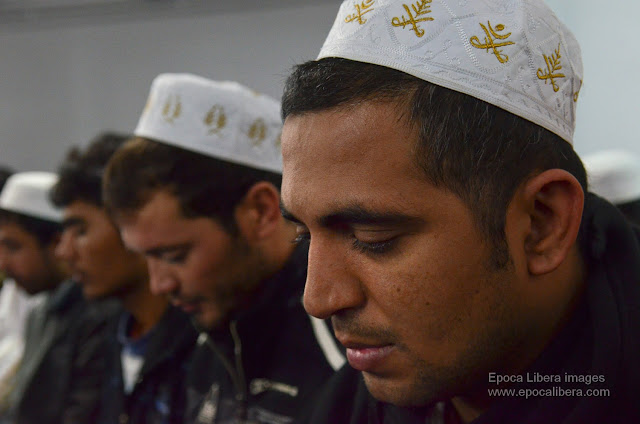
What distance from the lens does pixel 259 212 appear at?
1.86 m

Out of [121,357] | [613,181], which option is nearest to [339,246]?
[613,181]

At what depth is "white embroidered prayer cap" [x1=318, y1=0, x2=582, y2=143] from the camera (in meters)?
0.97

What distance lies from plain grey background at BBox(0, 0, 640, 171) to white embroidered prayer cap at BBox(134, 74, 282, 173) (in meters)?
1.65

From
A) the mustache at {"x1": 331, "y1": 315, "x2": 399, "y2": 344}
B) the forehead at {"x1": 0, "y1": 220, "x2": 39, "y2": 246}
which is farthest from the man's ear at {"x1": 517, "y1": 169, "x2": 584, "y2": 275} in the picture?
the forehead at {"x1": 0, "y1": 220, "x2": 39, "y2": 246}

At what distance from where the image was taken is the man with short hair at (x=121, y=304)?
2186mm

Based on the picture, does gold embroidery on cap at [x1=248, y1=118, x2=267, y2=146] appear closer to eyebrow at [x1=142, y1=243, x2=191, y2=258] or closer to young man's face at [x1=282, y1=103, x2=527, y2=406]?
eyebrow at [x1=142, y1=243, x2=191, y2=258]

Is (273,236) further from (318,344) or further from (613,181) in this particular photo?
(613,181)

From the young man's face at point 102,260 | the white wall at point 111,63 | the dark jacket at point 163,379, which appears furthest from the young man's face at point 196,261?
the white wall at point 111,63

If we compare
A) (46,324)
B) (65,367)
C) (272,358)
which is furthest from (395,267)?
(46,324)

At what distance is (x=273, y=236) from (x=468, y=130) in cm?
99

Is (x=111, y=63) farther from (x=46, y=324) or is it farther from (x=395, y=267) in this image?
(x=395, y=267)

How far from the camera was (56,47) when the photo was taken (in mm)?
5500

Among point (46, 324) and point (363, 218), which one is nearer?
point (363, 218)

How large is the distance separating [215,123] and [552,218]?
115 cm
